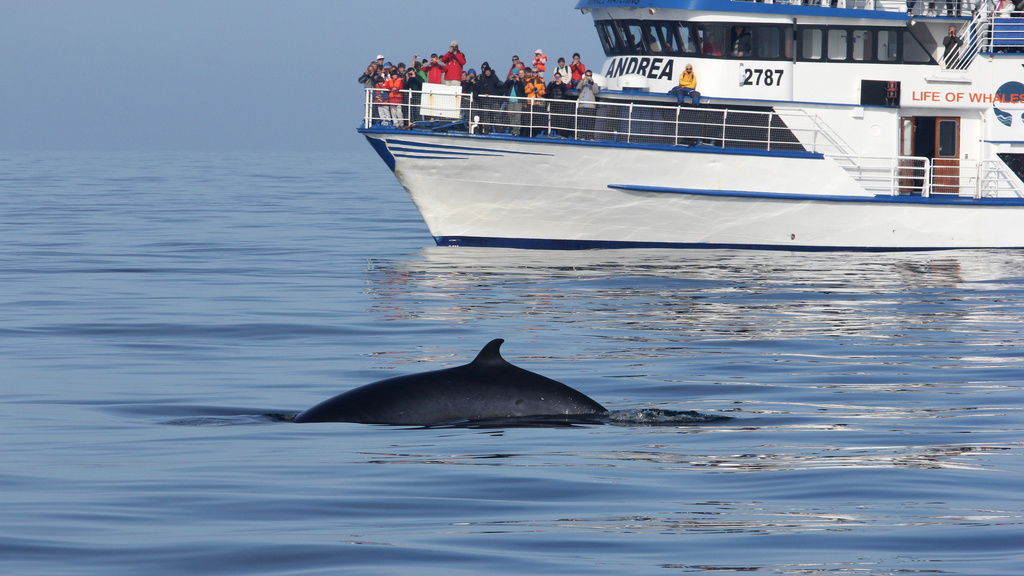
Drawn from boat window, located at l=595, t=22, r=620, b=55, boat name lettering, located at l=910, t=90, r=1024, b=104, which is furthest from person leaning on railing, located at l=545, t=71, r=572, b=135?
boat name lettering, located at l=910, t=90, r=1024, b=104

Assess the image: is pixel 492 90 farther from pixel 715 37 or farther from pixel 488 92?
pixel 715 37

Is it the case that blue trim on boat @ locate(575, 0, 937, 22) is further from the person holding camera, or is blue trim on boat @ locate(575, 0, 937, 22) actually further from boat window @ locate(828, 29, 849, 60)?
the person holding camera

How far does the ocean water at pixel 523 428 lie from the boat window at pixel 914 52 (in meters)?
5.59

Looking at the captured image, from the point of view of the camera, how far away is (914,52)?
30469 millimetres

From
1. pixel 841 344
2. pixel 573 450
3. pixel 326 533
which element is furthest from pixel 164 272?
pixel 326 533

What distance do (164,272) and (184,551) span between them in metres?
19.3

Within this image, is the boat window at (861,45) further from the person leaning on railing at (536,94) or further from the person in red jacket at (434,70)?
the person in red jacket at (434,70)

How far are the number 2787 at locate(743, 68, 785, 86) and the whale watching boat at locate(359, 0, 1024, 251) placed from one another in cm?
3

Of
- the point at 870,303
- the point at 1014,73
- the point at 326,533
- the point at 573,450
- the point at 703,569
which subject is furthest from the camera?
the point at 1014,73

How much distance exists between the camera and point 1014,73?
30688 mm

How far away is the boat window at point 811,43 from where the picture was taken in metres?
30.1

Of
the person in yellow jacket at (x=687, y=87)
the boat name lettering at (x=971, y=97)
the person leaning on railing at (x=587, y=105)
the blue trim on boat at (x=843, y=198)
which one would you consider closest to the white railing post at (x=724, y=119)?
the person in yellow jacket at (x=687, y=87)

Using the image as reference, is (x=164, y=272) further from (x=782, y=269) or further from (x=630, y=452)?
(x=630, y=452)

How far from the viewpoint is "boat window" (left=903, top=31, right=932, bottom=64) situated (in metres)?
30.4
